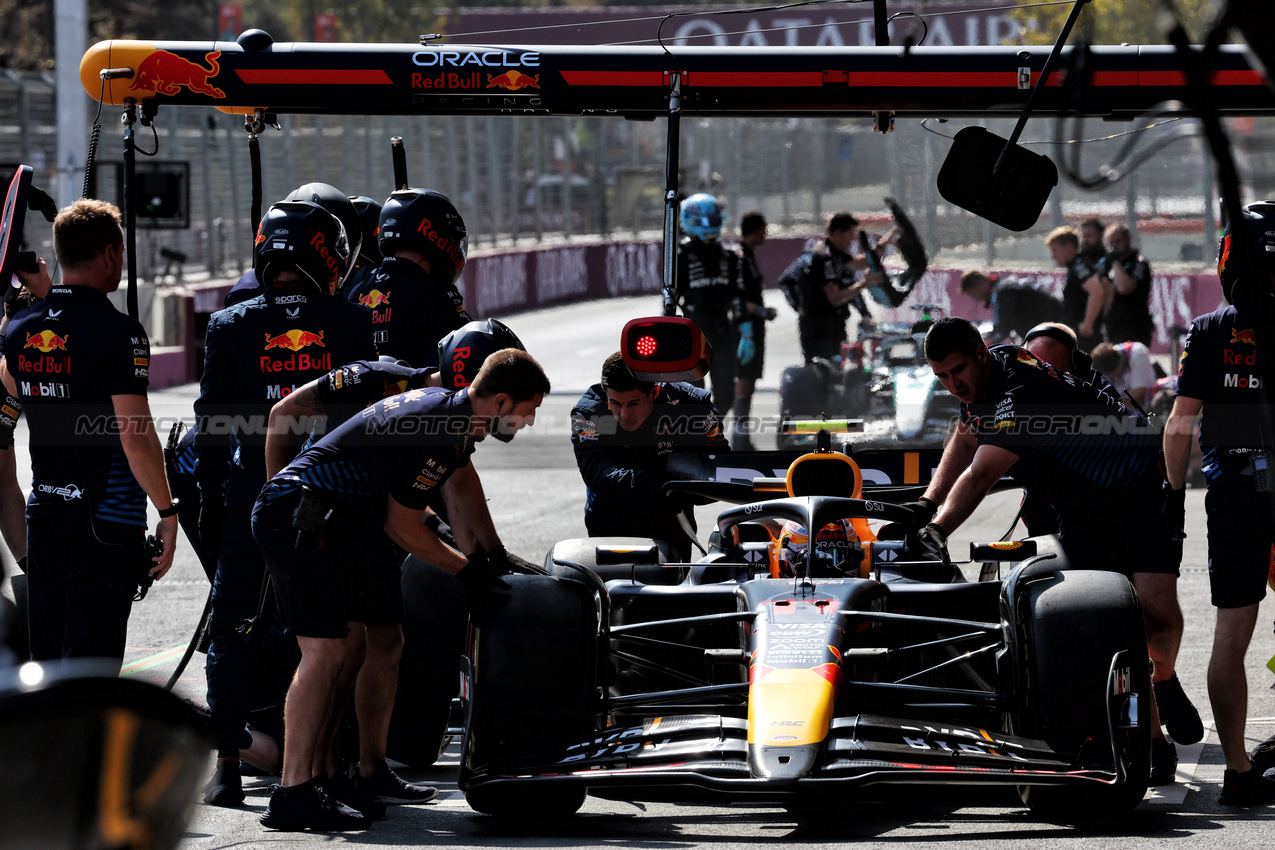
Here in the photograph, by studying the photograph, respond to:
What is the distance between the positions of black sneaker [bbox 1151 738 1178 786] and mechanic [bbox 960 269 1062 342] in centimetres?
722

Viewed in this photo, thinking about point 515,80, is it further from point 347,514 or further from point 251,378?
point 347,514

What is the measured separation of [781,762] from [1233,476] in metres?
1.94

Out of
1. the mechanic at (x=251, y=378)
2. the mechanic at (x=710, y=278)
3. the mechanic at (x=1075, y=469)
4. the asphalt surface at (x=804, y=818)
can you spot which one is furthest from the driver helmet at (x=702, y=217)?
the mechanic at (x=251, y=378)

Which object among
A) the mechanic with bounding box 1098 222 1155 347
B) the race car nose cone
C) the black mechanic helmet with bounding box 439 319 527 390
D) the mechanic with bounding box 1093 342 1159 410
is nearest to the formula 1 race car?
the race car nose cone

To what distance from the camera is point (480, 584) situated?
5.37 meters

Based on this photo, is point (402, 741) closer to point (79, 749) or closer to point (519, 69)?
point (519, 69)

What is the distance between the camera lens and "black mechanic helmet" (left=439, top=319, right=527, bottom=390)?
→ 555 cm

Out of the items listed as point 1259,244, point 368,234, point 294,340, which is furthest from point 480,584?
point 368,234

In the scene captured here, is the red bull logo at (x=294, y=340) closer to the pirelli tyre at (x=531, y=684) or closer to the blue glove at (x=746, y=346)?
the pirelli tyre at (x=531, y=684)

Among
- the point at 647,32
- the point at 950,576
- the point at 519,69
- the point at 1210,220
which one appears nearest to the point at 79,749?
the point at 950,576

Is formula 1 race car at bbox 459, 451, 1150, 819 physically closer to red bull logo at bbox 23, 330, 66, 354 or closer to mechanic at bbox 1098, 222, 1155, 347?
red bull logo at bbox 23, 330, 66, 354

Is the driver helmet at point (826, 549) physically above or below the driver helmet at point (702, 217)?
below

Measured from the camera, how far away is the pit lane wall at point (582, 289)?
15523 millimetres

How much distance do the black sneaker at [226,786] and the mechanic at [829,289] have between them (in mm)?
7743
